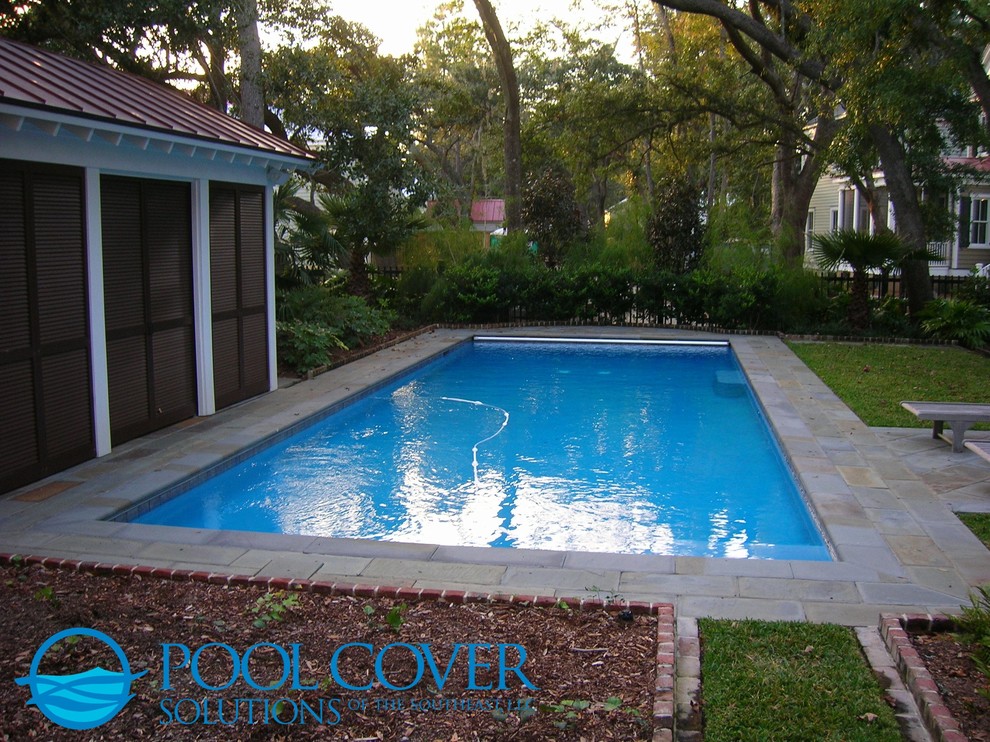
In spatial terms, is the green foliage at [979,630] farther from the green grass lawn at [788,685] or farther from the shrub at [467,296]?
the shrub at [467,296]

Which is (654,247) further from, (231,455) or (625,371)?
(231,455)

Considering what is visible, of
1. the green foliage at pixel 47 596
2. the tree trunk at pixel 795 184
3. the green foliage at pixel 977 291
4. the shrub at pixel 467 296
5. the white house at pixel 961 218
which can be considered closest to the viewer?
the green foliage at pixel 47 596

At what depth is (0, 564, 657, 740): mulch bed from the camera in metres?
A: 3.47

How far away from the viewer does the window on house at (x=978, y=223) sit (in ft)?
80.7

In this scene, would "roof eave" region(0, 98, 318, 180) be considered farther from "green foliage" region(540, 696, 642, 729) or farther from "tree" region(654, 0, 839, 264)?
"tree" region(654, 0, 839, 264)

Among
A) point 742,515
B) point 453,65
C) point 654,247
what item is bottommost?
point 742,515

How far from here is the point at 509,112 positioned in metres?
21.6

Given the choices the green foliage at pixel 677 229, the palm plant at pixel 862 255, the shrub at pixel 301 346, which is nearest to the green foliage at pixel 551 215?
the green foliage at pixel 677 229

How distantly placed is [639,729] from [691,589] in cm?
153

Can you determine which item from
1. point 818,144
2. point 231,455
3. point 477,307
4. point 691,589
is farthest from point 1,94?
point 818,144

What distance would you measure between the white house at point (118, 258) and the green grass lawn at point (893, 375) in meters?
6.70

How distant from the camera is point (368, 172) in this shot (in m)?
14.6

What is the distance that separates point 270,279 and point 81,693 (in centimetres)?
738

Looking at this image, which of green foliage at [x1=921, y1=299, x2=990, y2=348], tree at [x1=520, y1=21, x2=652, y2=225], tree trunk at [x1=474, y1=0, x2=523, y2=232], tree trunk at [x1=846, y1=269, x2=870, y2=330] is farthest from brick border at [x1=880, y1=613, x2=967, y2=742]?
tree trunk at [x1=474, y1=0, x2=523, y2=232]
